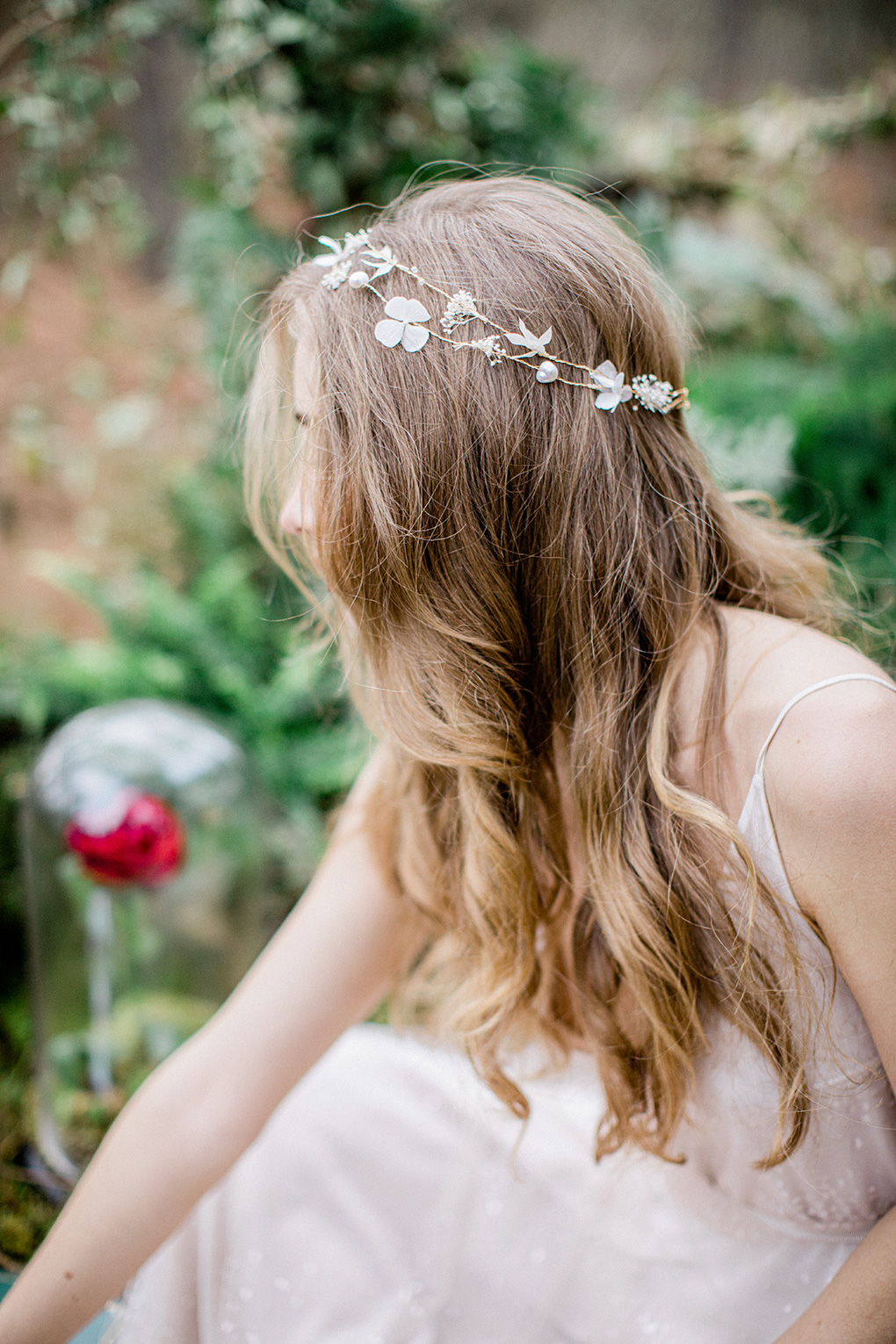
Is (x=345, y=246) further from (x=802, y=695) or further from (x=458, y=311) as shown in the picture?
(x=802, y=695)

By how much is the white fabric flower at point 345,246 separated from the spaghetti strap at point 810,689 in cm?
75

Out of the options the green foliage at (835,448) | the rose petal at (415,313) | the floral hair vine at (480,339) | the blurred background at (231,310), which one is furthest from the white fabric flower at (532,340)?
the green foliage at (835,448)

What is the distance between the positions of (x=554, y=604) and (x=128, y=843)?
3.89 feet

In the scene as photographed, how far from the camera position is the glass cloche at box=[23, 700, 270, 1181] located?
1.84 metres

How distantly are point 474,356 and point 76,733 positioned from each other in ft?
4.80

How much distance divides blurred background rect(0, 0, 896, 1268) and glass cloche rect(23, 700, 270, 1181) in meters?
0.16

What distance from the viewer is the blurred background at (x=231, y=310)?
7.61ft

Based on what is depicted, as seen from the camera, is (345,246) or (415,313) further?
(345,246)

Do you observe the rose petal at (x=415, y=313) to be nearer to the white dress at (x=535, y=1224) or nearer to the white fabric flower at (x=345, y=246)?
the white fabric flower at (x=345, y=246)

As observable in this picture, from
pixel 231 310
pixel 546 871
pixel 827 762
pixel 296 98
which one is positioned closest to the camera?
pixel 827 762

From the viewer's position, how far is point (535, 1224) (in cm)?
122

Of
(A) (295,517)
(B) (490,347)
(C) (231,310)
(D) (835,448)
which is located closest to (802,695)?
(B) (490,347)

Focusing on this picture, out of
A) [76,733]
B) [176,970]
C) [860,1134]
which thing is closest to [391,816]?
[860,1134]

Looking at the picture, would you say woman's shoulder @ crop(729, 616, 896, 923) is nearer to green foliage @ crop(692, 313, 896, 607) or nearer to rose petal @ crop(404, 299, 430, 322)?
rose petal @ crop(404, 299, 430, 322)
